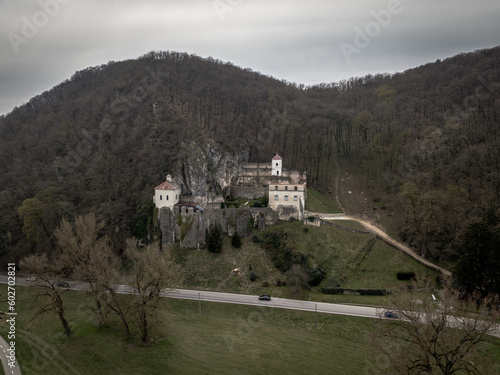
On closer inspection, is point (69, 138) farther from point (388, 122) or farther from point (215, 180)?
point (388, 122)

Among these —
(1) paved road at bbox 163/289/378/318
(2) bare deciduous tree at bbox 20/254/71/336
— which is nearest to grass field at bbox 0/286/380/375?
(1) paved road at bbox 163/289/378/318

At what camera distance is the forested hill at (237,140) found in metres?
45.9

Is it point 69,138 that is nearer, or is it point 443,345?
point 443,345

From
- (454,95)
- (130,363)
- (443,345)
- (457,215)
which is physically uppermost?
(454,95)

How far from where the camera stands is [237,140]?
6281 cm

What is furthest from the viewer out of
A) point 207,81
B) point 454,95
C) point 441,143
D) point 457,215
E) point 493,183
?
point 207,81

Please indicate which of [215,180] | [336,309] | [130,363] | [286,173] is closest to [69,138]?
[215,180]

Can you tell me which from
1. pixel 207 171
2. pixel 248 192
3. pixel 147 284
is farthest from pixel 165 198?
pixel 147 284

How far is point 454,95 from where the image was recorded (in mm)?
74688

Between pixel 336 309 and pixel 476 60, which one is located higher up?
pixel 476 60

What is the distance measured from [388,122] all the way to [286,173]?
32.4 metres

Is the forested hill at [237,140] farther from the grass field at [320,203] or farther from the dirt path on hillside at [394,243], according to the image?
the grass field at [320,203]

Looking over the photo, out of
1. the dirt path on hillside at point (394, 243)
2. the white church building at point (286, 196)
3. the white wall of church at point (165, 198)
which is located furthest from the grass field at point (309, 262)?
the white wall of church at point (165, 198)

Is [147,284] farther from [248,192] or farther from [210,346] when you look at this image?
[248,192]
